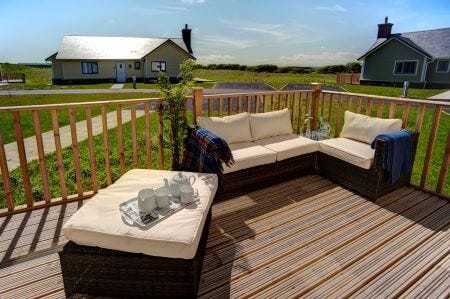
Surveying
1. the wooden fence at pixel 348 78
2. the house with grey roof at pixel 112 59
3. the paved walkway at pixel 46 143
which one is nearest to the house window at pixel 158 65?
the house with grey roof at pixel 112 59

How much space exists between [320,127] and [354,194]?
1.35 m

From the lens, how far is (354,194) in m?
3.36

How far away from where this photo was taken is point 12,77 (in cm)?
2331

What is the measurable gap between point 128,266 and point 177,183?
2.25 feet

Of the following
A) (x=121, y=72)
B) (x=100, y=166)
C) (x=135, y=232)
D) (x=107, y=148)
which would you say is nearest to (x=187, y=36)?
(x=121, y=72)

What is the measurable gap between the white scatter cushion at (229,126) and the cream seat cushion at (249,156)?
0.41 ft

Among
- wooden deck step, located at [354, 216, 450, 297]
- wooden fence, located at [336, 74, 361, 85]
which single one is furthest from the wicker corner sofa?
wooden fence, located at [336, 74, 361, 85]

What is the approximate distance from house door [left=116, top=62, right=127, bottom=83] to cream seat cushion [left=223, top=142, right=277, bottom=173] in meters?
21.6

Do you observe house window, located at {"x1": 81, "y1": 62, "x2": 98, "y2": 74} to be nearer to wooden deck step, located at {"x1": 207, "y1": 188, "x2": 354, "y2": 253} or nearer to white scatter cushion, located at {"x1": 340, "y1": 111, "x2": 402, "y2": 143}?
white scatter cushion, located at {"x1": 340, "y1": 111, "x2": 402, "y2": 143}

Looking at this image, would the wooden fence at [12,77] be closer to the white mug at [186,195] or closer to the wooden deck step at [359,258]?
the white mug at [186,195]

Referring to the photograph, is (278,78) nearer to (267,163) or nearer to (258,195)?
(267,163)

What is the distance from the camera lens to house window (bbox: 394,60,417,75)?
60.4 feet

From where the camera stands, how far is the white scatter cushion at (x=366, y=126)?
3.39 m

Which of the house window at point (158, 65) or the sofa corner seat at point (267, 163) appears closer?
the sofa corner seat at point (267, 163)
